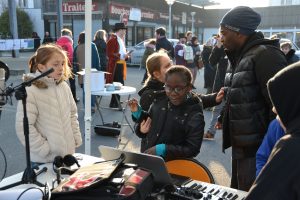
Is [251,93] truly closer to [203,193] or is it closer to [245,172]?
[245,172]

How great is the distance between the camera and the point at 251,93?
229cm

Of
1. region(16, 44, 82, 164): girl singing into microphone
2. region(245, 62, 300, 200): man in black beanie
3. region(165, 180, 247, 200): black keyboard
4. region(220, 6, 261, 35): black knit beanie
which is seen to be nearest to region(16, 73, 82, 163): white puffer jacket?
region(16, 44, 82, 164): girl singing into microphone

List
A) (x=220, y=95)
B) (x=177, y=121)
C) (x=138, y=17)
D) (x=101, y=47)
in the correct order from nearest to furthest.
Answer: (x=177, y=121) < (x=220, y=95) < (x=101, y=47) < (x=138, y=17)

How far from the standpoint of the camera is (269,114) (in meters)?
2.33

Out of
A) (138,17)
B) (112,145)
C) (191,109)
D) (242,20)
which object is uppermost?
(138,17)

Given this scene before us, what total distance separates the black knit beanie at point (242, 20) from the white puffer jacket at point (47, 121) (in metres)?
1.33

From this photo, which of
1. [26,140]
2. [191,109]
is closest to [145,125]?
[191,109]

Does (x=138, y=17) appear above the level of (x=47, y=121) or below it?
above

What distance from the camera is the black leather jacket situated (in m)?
2.23

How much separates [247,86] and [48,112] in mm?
1403

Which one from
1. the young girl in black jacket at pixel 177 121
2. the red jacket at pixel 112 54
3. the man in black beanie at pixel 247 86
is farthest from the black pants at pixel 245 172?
the red jacket at pixel 112 54

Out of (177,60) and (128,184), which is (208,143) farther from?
(177,60)

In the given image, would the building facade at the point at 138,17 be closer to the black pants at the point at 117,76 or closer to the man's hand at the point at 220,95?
the black pants at the point at 117,76

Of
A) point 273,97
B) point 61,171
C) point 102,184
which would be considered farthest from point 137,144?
point 273,97
